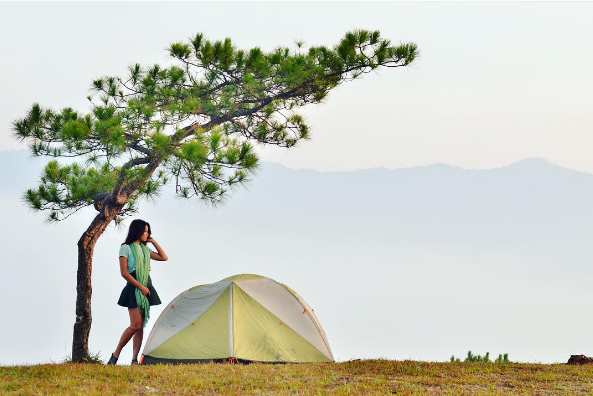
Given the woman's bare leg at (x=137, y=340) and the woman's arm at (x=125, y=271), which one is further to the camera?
the woman's bare leg at (x=137, y=340)

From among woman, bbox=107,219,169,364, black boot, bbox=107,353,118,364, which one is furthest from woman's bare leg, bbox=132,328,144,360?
black boot, bbox=107,353,118,364

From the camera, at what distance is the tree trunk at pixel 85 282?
1233 cm

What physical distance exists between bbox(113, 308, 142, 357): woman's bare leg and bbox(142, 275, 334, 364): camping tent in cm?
139

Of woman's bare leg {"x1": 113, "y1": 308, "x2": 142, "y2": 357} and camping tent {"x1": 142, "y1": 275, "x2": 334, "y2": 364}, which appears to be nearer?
woman's bare leg {"x1": 113, "y1": 308, "x2": 142, "y2": 357}

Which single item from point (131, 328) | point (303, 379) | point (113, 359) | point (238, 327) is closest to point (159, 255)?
point (131, 328)

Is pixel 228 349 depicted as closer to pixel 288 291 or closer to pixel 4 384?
pixel 288 291

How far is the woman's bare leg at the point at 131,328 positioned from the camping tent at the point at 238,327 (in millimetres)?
1394

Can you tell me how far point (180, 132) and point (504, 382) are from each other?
23.2 feet

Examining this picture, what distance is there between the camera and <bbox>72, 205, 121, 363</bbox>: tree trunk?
12328 millimetres

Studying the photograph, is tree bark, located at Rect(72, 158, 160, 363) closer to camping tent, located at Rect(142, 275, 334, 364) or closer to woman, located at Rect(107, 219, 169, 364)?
camping tent, located at Rect(142, 275, 334, 364)

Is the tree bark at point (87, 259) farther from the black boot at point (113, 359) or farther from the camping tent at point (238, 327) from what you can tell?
the black boot at point (113, 359)

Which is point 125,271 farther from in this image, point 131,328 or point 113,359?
point 113,359

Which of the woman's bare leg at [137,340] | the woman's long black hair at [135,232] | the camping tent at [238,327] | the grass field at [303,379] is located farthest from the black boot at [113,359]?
the woman's long black hair at [135,232]

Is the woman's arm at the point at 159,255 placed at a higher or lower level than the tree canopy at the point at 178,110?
lower
